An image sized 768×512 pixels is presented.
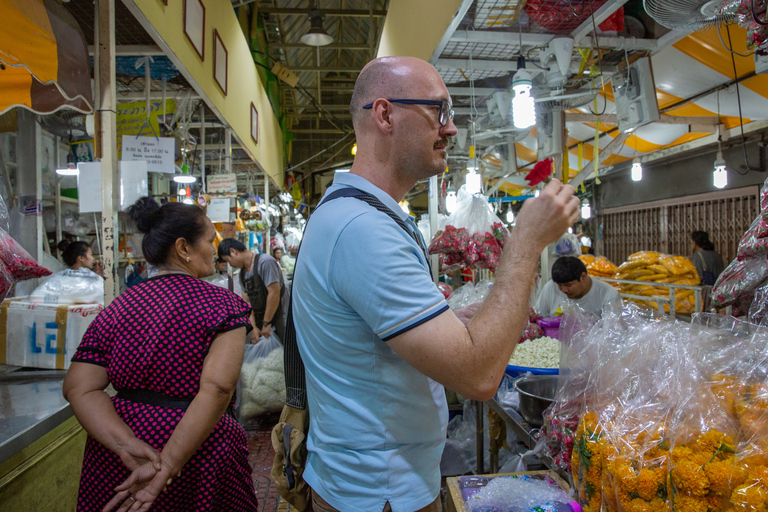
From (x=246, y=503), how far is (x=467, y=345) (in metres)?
1.47

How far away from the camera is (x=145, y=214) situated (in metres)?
1.93

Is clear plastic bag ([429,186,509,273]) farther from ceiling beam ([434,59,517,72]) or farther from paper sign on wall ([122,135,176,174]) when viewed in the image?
paper sign on wall ([122,135,176,174])

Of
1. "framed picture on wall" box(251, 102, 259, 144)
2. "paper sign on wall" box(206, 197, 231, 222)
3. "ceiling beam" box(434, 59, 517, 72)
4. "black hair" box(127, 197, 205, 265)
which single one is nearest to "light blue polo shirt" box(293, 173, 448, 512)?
"black hair" box(127, 197, 205, 265)

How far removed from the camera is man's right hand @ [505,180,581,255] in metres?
1.09

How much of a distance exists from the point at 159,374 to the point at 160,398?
10cm

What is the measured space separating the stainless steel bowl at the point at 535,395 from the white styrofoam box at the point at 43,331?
225 cm

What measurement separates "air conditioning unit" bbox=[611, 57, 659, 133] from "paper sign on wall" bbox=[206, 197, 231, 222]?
160 inches

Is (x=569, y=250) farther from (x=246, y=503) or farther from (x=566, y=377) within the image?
(x=246, y=503)

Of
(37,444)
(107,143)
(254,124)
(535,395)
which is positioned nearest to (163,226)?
(107,143)

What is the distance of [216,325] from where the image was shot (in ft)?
5.87

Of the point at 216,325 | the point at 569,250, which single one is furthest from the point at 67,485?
the point at 569,250

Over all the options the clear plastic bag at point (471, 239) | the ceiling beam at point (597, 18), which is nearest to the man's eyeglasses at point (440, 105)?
the ceiling beam at point (597, 18)

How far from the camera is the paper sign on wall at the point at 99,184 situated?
2.47 m

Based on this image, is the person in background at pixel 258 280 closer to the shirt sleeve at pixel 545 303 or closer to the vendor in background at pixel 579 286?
the shirt sleeve at pixel 545 303
